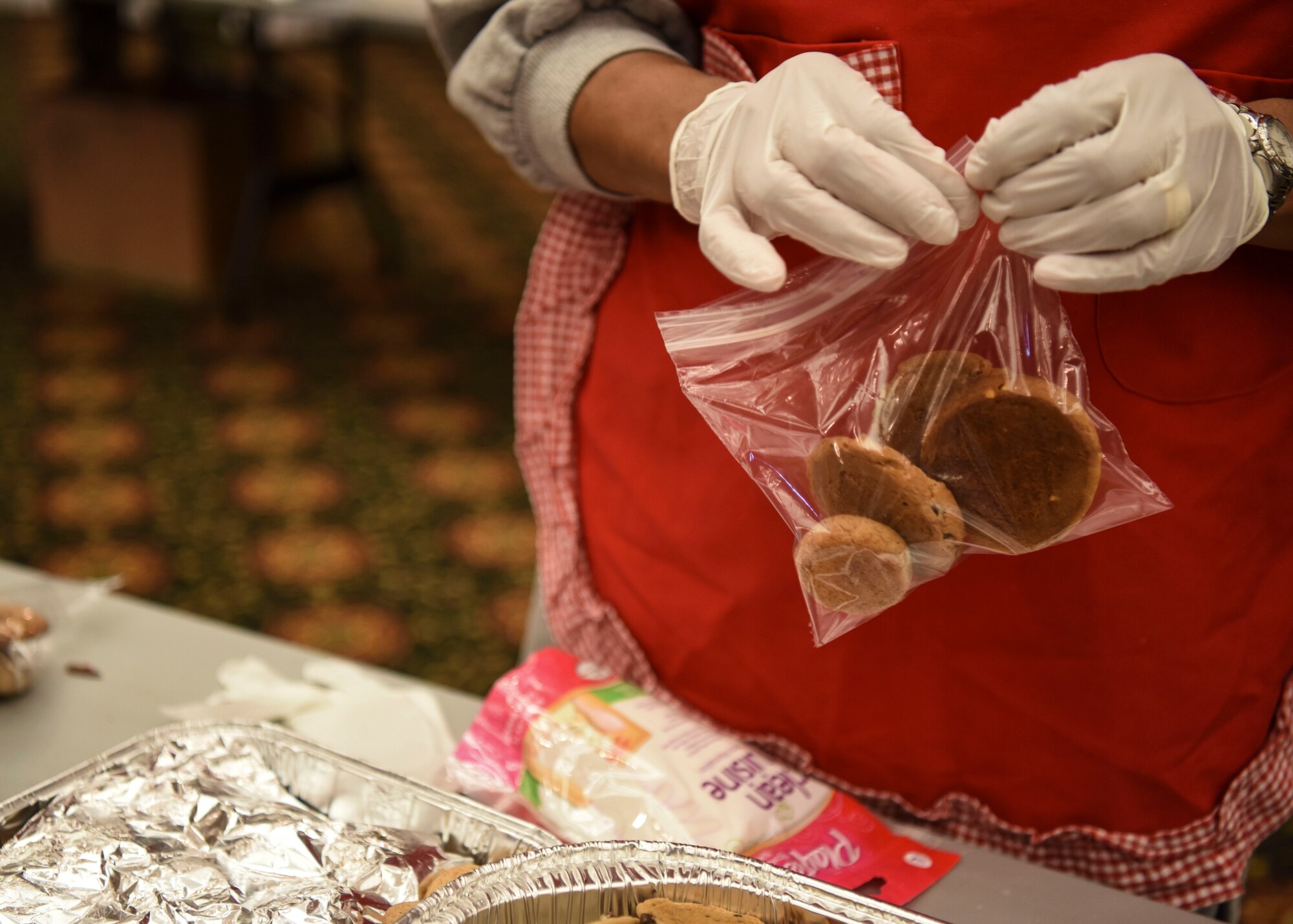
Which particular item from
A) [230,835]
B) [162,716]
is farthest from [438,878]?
[162,716]

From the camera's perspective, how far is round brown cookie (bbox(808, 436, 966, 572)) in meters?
0.68

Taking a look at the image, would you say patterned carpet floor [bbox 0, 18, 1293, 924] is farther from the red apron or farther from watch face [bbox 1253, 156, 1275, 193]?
watch face [bbox 1253, 156, 1275, 193]

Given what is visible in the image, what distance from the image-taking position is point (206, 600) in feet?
7.82

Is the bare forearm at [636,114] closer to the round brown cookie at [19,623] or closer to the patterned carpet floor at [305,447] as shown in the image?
the round brown cookie at [19,623]

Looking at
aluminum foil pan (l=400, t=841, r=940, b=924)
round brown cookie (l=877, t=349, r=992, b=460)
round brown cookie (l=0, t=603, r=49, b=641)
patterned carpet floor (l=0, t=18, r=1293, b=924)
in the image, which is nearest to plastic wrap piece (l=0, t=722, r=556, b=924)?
aluminum foil pan (l=400, t=841, r=940, b=924)

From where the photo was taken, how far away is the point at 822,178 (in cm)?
70

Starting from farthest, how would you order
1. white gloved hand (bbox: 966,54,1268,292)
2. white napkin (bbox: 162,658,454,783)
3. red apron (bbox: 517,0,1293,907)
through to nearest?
white napkin (bbox: 162,658,454,783) < red apron (bbox: 517,0,1293,907) < white gloved hand (bbox: 966,54,1268,292)

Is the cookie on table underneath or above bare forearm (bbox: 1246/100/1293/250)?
underneath

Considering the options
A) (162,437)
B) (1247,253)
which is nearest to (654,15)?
(1247,253)

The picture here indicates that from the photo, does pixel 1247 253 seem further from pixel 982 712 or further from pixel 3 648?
pixel 3 648

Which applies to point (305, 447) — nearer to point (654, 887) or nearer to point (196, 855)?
point (196, 855)

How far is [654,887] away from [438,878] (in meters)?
0.15

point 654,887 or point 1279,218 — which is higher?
point 1279,218

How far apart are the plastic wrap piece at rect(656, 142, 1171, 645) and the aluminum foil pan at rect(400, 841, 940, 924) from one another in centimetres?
16
